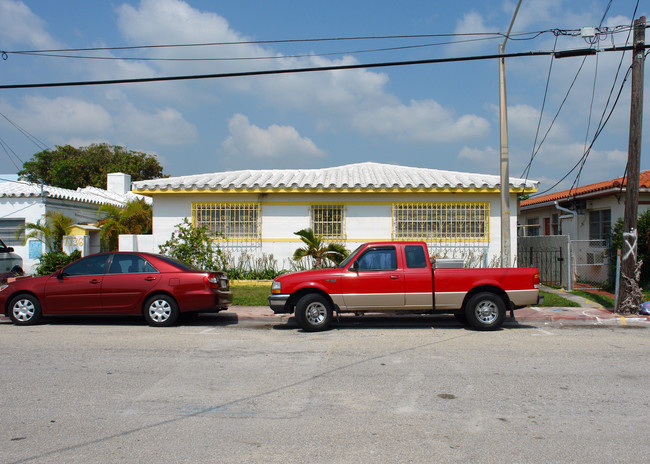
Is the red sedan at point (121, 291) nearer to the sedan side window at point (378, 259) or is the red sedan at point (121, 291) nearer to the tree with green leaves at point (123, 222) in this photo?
the sedan side window at point (378, 259)

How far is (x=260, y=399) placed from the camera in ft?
18.5

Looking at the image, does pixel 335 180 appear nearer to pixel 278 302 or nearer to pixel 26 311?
pixel 278 302

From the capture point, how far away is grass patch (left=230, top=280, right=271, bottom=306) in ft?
43.1

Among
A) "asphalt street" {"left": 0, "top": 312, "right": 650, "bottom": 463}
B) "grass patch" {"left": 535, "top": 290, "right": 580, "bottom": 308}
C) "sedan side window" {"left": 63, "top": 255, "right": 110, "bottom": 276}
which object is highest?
"sedan side window" {"left": 63, "top": 255, "right": 110, "bottom": 276}

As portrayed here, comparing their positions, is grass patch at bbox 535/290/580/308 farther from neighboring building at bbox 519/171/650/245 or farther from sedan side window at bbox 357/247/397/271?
sedan side window at bbox 357/247/397/271

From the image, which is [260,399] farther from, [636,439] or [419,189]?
[419,189]

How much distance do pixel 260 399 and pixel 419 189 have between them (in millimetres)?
11286

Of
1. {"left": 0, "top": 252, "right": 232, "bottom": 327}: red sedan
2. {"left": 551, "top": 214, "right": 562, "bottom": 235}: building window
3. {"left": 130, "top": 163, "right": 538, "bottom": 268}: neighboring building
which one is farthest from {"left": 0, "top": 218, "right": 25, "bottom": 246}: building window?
{"left": 551, "top": 214, "right": 562, "bottom": 235}: building window

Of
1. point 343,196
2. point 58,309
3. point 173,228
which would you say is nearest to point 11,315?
point 58,309

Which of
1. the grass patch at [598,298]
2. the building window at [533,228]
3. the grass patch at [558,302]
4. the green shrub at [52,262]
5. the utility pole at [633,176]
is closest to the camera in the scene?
the utility pole at [633,176]

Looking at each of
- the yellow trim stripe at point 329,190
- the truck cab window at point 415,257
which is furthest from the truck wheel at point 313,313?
the yellow trim stripe at point 329,190

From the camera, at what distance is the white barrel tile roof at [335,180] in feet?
52.6

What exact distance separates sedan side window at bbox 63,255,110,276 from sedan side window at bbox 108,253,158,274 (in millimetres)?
214

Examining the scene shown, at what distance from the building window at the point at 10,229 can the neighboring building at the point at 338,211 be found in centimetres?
573
